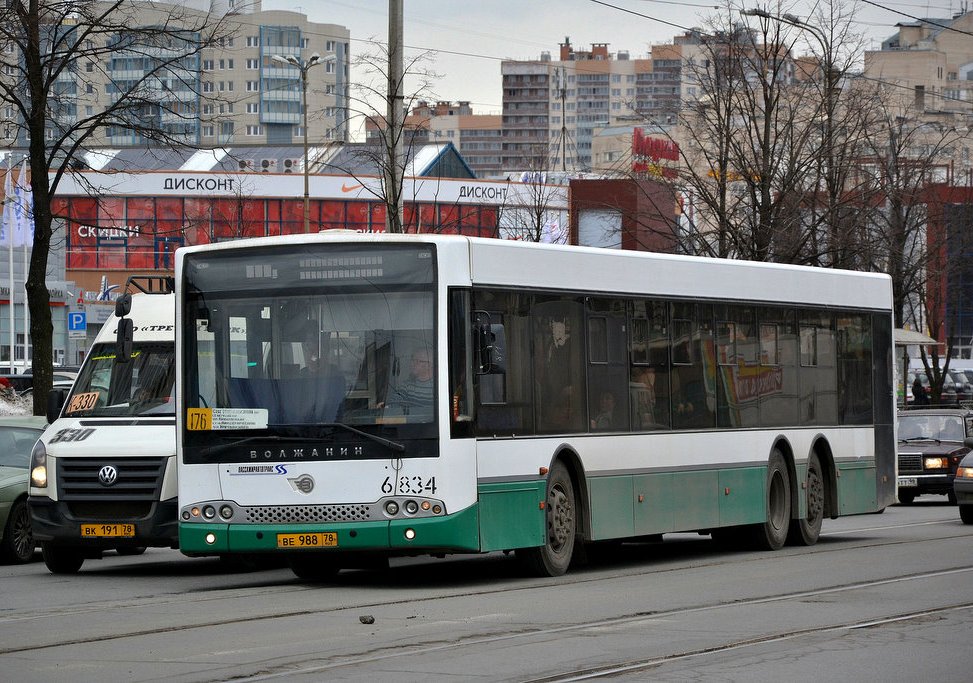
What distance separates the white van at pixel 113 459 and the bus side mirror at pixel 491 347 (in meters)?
3.40

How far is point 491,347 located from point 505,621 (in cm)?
288

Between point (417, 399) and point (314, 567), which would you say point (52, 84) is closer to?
point (314, 567)

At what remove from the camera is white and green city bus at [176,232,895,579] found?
13.2 m

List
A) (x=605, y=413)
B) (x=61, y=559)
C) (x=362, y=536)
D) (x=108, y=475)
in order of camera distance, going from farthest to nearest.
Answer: (x=61, y=559)
(x=108, y=475)
(x=605, y=413)
(x=362, y=536)

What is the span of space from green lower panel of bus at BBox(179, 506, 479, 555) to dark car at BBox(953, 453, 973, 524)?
11.4 metres

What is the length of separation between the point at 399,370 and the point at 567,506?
2288 millimetres

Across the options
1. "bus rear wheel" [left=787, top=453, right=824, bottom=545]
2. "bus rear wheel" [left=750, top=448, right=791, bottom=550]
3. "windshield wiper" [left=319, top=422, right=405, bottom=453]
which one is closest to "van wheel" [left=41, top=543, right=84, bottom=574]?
"windshield wiper" [left=319, top=422, right=405, bottom=453]

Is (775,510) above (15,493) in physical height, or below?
below

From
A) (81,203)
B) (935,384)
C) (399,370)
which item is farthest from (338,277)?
(81,203)

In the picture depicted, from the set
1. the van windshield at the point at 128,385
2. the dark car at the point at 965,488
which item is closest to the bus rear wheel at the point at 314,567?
the van windshield at the point at 128,385

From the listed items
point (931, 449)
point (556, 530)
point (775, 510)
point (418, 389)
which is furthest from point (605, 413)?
point (931, 449)

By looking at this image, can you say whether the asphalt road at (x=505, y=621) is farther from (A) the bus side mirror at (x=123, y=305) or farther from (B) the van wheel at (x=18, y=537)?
(A) the bus side mirror at (x=123, y=305)

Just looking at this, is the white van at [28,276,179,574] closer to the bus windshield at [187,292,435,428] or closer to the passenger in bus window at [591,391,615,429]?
the bus windshield at [187,292,435,428]

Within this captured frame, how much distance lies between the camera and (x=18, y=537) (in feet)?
58.4
